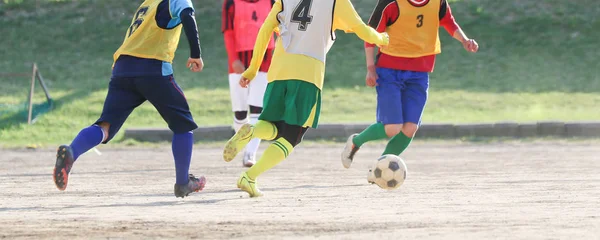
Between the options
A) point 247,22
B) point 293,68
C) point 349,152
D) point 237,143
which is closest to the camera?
point 237,143

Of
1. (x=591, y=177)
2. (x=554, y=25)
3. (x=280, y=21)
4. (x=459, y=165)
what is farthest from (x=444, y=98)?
(x=280, y=21)

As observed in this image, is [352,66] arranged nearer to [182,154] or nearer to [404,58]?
[404,58]

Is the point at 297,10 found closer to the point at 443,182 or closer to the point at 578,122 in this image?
the point at 443,182

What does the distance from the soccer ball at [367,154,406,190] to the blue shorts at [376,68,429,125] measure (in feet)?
2.65

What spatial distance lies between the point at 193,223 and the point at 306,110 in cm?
170

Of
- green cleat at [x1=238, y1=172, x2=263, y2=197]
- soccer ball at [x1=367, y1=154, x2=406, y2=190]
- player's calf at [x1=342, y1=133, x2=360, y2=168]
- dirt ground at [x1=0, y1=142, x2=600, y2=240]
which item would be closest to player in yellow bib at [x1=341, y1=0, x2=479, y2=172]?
player's calf at [x1=342, y1=133, x2=360, y2=168]

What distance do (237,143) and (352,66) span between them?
1293 cm

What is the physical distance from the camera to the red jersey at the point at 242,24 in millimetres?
11031

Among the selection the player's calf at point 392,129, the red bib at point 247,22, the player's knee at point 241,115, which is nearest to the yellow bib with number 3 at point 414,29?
the player's calf at point 392,129

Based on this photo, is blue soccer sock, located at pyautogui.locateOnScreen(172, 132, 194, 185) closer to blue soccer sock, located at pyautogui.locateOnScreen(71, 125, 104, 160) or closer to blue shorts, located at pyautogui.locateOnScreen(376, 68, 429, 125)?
blue soccer sock, located at pyautogui.locateOnScreen(71, 125, 104, 160)

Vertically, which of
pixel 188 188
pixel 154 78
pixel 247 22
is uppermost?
pixel 154 78

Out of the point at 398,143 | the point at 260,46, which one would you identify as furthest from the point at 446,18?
the point at 260,46

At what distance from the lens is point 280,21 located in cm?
798

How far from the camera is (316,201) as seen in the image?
7.81 m
